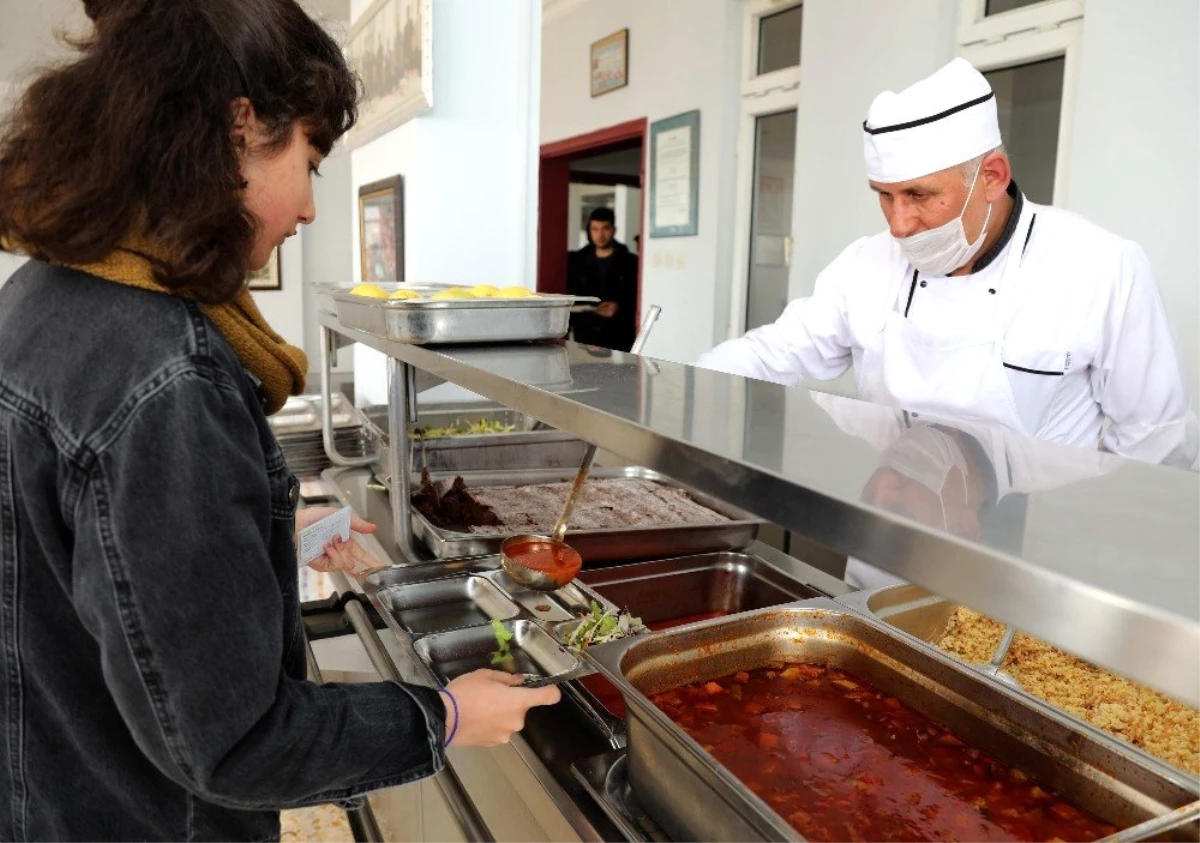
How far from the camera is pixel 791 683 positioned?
115cm

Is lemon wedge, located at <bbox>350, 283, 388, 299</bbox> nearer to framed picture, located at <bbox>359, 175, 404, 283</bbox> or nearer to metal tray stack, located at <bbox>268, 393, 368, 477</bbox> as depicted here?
metal tray stack, located at <bbox>268, 393, 368, 477</bbox>

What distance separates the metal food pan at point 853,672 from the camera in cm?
81

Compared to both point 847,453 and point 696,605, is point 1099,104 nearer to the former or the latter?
point 696,605

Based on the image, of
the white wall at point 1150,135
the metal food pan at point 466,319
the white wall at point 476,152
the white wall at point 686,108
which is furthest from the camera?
the white wall at point 686,108

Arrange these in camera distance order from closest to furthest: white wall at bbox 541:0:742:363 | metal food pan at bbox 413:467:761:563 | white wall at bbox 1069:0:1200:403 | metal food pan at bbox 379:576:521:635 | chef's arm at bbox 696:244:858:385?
metal food pan at bbox 379:576:521:635, metal food pan at bbox 413:467:761:563, chef's arm at bbox 696:244:858:385, white wall at bbox 1069:0:1200:403, white wall at bbox 541:0:742:363

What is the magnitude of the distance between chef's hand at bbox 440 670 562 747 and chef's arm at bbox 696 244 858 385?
1335 mm

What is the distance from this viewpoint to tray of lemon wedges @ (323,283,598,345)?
1.43m

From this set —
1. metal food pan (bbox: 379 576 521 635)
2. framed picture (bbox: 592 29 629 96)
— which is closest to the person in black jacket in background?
framed picture (bbox: 592 29 629 96)

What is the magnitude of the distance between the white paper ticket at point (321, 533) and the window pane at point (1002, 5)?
9.29 ft

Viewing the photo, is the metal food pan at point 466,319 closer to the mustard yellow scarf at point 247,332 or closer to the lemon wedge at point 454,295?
the lemon wedge at point 454,295

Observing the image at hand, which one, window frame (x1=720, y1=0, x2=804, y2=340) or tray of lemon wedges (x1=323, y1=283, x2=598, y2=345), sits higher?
window frame (x1=720, y1=0, x2=804, y2=340)

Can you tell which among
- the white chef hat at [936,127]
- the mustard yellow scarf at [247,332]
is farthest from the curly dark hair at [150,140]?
the white chef hat at [936,127]

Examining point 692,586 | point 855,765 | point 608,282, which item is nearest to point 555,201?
point 608,282

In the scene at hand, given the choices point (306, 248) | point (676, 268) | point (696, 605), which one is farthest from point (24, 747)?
point (306, 248)
